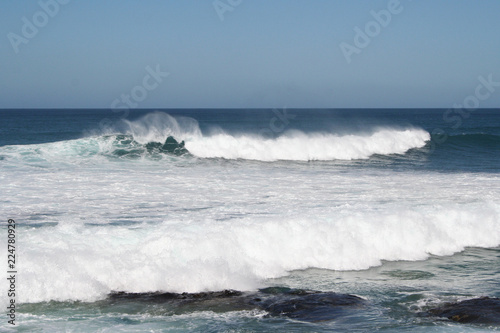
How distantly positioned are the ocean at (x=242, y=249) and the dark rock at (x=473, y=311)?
0.26 ft

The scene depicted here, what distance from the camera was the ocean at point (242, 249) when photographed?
7078mm

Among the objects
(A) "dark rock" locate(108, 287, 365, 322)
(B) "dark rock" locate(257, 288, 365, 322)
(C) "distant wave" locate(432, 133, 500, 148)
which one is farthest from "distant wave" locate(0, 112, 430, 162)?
(B) "dark rock" locate(257, 288, 365, 322)

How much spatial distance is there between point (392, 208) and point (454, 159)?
1618cm

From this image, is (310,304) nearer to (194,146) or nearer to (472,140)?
(194,146)

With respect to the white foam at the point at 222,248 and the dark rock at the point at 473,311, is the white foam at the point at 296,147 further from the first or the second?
the dark rock at the point at 473,311

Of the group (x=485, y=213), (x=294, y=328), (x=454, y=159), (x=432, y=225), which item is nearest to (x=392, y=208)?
(x=432, y=225)

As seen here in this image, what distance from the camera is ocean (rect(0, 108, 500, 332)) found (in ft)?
23.2

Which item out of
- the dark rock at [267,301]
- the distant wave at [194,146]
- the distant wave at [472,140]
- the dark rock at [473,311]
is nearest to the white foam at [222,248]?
the dark rock at [267,301]

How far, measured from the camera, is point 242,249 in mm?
9727

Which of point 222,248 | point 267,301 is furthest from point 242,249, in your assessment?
point 267,301

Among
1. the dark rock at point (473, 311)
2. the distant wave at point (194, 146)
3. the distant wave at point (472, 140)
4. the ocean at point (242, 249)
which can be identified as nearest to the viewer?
the dark rock at point (473, 311)

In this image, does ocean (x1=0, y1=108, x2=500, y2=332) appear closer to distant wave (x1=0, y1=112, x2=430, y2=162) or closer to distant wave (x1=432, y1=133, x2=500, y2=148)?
distant wave (x1=0, y1=112, x2=430, y2=162)

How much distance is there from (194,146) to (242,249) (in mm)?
17289

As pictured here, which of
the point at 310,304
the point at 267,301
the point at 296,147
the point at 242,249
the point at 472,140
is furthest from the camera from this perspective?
the point at 472,140
